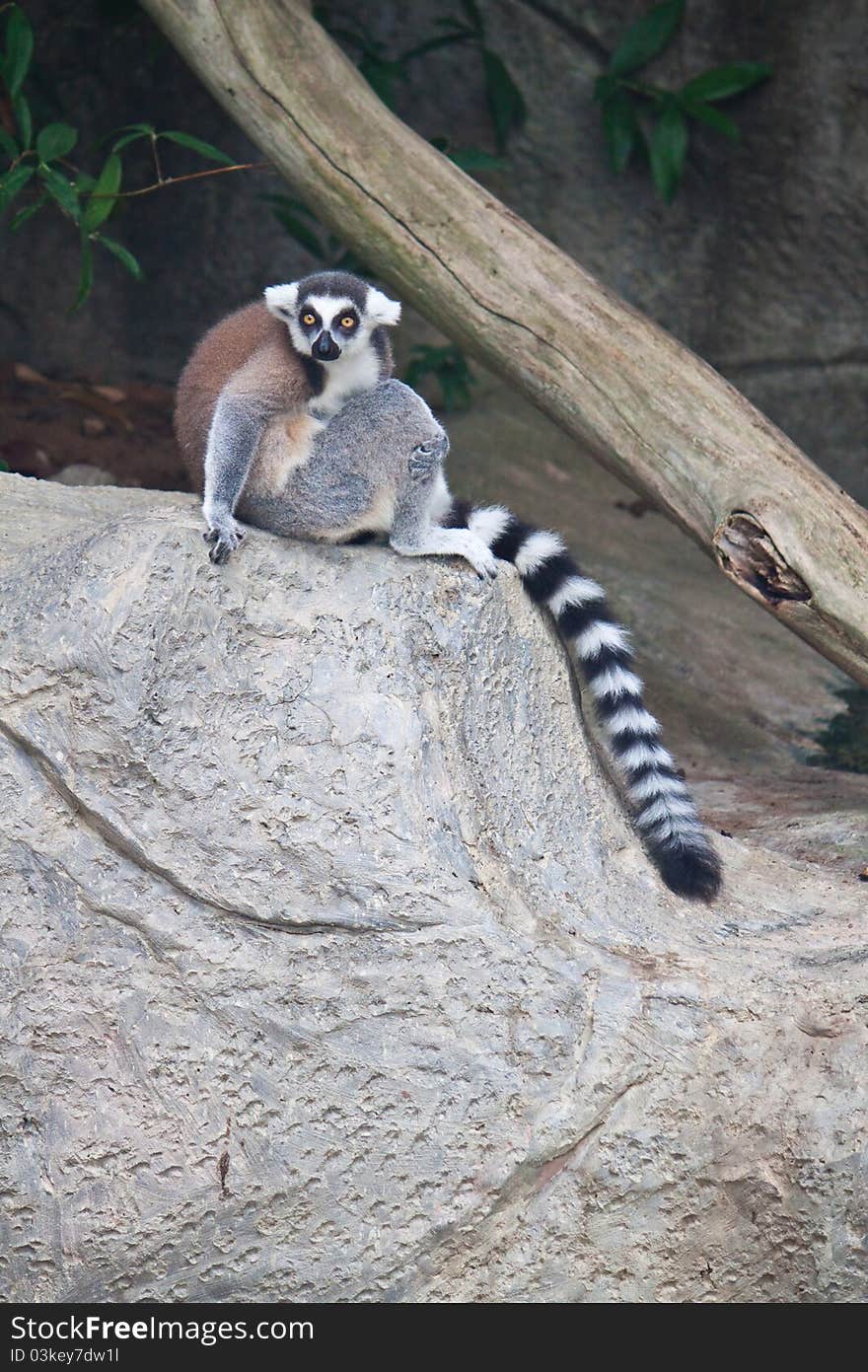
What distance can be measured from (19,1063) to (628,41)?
5.55m

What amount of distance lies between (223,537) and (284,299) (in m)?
0.85

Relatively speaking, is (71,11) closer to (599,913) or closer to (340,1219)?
(599,913)

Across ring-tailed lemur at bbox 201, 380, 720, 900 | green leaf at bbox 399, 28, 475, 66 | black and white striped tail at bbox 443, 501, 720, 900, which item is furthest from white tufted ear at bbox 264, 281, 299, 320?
green leaf at bbox 399, 28, 475, 66

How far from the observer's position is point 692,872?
11.9ft

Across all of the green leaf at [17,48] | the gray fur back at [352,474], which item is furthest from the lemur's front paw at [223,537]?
the green leaf at [17,48]

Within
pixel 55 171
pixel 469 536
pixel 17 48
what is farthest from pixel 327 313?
pixel 17 48

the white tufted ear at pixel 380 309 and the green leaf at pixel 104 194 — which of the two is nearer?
the white tufted ear at pixel 380 309

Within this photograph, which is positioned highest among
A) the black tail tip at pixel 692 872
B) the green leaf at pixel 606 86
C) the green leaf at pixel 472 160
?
the green leaf at pixel 606 86

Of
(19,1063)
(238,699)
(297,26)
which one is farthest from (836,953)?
(297,26)

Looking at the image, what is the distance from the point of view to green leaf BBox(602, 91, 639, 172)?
21.8 ft

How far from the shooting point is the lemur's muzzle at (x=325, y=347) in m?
3.63

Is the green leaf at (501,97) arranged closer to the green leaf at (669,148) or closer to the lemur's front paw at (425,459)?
the green leaf at (669,148)

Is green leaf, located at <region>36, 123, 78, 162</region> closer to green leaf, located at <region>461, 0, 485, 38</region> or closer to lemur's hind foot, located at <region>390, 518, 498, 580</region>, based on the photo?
lemur's hind foot, located at <region>390, 518, 498, 580</region>

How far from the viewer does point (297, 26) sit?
465 centimetres
